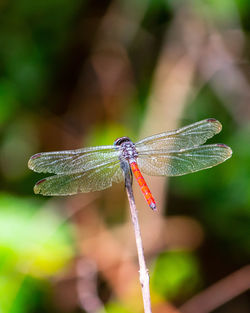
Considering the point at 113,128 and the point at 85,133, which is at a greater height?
the point at 85,133

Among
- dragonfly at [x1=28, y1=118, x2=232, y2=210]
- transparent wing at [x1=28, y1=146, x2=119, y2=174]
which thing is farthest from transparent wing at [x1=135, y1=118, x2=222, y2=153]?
transparent wing at [x1=28, y1=146, x2=119, y2=174]

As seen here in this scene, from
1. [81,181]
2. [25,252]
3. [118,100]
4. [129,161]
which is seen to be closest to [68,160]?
[81,181]

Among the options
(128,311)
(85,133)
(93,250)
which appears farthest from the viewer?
(85,133)

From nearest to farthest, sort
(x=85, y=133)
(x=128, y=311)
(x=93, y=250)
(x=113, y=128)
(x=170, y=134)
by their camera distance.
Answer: (x=170, y=134) < (x=128, y=311) < (x=93, y=250) < (x=113, y=128) < (x=85, y=133)

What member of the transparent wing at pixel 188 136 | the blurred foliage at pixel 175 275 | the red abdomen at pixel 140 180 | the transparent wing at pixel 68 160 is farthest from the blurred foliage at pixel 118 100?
the transparent wing at pixel 188 136

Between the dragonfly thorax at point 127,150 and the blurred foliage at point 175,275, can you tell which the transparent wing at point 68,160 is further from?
the blurred foliage at point 175,275

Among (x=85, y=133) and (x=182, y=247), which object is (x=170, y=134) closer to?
(x=182, y=247)

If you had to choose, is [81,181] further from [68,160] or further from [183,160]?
[183,160]

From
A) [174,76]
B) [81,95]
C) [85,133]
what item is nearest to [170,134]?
[174,76]
